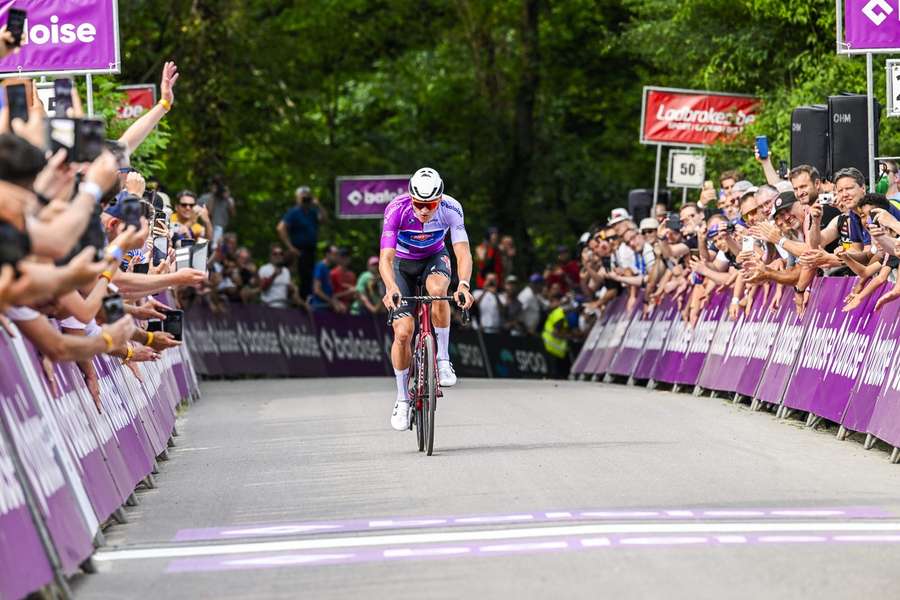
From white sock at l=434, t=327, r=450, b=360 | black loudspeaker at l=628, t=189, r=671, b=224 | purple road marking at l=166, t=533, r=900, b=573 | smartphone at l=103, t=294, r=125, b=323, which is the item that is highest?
smartphone at l=103, t=294, r=125, b=323

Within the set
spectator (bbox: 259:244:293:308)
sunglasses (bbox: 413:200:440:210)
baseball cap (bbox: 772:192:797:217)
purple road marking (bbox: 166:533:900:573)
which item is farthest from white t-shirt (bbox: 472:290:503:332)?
purple road marking (bbox: 166:533:900:573)

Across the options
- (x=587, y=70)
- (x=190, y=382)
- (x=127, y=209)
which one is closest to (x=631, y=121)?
(x=587, y=70)

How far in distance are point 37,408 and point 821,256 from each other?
30.9 ft

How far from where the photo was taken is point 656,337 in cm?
2633

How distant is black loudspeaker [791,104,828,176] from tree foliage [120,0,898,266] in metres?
15.0

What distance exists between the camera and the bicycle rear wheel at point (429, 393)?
14578 mm

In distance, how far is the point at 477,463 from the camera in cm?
1399

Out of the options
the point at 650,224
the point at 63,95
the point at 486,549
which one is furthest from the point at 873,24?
the point at 486,549

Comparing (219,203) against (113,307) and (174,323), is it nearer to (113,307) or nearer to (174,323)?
(174,323)

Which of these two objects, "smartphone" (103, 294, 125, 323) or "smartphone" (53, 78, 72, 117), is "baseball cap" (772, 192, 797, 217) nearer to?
"smartphone" (53, 78, 72, 117)

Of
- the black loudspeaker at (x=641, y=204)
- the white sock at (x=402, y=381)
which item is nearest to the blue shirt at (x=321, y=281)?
the black loudspeaker at (x=641, y=204)

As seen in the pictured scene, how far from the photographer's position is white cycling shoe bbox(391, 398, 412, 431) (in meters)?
15.5

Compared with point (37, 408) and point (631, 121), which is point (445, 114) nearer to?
point (631, 121)

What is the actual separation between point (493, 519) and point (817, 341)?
7593mm
